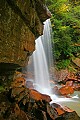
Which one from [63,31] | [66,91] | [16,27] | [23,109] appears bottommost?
[23,109]

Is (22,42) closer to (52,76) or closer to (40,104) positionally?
(40,104)

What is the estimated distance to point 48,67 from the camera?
15.2 meters

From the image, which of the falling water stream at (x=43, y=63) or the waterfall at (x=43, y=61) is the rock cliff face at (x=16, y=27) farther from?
the waterfall at (x=43, y=61)

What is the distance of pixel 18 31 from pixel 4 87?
2.54m

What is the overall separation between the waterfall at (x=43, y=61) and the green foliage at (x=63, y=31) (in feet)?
2.05

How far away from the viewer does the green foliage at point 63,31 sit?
1645cm

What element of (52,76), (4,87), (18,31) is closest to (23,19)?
(18,31)

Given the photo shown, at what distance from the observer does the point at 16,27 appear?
15.8 feet

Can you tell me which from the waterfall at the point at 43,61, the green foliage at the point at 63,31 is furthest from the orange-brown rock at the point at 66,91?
the green foliage at the point at 63,31

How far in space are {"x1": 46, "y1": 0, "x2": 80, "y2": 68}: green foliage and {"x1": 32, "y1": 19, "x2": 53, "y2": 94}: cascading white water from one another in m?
0.62

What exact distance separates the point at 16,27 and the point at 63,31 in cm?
1247

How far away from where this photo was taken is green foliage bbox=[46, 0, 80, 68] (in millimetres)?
16453

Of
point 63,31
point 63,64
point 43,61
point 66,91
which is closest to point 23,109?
point 66,91

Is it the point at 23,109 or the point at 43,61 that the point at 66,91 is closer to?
the point at 43,61
